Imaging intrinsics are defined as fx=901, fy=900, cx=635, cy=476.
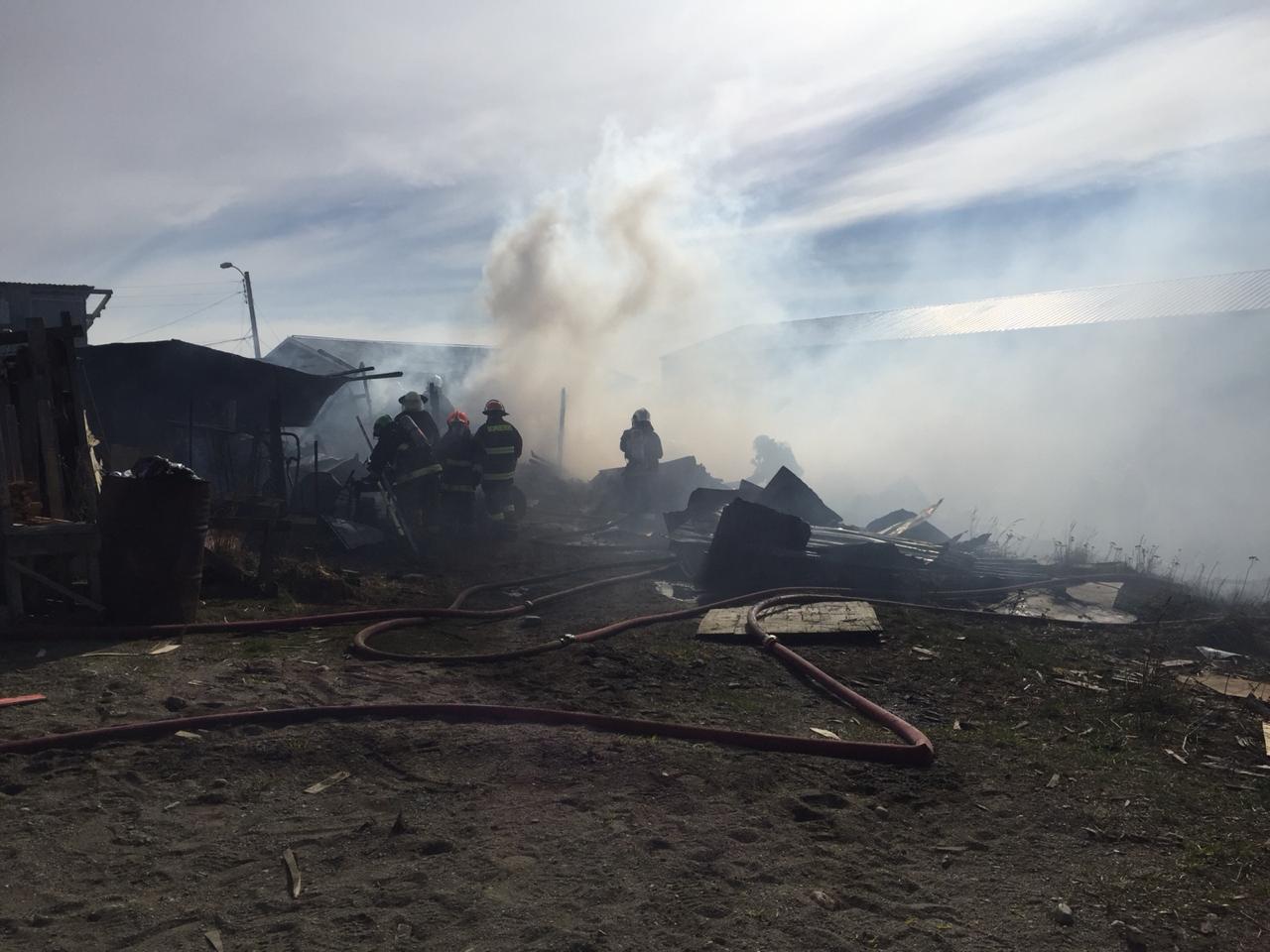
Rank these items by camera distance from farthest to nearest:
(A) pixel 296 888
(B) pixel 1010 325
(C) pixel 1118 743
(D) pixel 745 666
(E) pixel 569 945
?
(B) pixel 1010 325 < (D) pixel 745 666 < (C) pixel 1118 743 < (A) pixel 296 888 < (E) pixel 569 945

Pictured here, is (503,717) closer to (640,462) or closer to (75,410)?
(75,410)

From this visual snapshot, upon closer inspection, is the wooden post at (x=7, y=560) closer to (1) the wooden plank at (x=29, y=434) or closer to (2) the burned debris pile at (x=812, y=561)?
(1) the wooden plank at (x=29, y=434)

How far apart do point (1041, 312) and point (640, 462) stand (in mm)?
18384

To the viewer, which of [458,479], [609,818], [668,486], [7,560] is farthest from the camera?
[668,486]

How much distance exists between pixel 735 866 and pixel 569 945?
0.79 meters

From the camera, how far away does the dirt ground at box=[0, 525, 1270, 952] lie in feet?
9.44

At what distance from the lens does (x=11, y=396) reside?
23.3 feet

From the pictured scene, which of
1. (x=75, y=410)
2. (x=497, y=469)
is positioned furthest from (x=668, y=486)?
(x=75, y=410)

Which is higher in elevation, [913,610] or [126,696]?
[126,696]

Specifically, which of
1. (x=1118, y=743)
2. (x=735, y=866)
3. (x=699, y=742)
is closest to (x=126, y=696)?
(x=699, y=742)

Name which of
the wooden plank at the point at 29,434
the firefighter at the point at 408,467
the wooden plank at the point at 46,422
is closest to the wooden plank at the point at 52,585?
the wooden plank at the point at 46,422

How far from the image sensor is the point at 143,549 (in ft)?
20.9

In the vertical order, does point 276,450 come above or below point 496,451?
above

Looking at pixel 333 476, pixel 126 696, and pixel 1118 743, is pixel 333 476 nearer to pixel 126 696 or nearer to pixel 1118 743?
pixel 126 696
